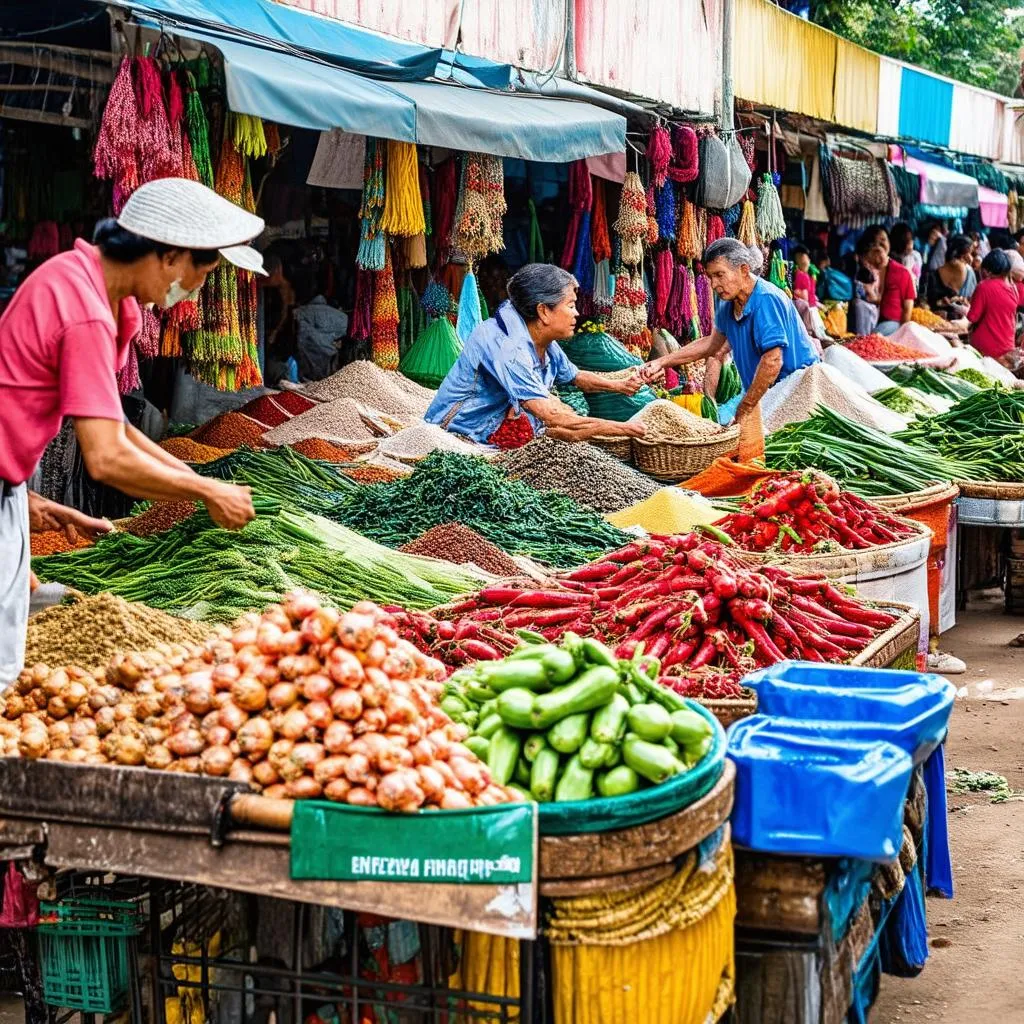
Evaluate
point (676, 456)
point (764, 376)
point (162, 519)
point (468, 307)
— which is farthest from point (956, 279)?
point (162, 519)

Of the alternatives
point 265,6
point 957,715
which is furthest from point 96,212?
point 957,715

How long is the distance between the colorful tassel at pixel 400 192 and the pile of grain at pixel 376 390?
3.04ft

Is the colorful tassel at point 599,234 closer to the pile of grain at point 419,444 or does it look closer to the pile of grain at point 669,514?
the pile of grain at point 419,444

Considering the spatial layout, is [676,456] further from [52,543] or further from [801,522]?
[52,543]

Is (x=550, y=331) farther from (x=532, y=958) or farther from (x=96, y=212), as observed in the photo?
(x=532, y=958)

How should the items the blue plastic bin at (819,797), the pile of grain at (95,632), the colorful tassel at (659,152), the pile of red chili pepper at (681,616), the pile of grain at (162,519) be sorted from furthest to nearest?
the colorful tassel at (659,152), the pile of grain at (162,519), the pile of red chili pepper at (681,616), the pile of grain at (95,632), the blue plastic bin at (819,797)

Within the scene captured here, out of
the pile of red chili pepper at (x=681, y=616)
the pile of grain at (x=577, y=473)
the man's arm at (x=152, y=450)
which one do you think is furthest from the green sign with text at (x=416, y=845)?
the pile of grain at (x=577, y=473)

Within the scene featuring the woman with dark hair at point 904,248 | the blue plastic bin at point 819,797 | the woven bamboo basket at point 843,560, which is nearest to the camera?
the blue plastic bin at point 819,797

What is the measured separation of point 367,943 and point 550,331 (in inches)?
176

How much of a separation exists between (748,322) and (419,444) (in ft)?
6.39

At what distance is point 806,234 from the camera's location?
17188 mm

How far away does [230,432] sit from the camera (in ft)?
25.6

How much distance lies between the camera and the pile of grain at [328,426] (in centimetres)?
756

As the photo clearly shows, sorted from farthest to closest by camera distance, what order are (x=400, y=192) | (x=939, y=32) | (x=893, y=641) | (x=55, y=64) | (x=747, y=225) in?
(x=939, y=32)
(x=747, y=225)
(x=400, y=192)
(x=55, y=64)
(x=893, y=641)
